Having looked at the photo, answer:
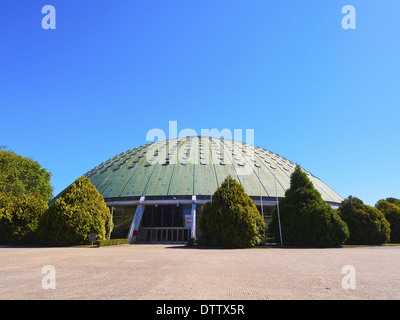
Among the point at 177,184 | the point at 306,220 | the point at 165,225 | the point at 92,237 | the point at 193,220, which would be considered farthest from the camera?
the point at 177,184

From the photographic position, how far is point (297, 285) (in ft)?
27.5

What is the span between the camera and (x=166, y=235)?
126 feet

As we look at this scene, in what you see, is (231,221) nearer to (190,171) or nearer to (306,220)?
(306,220)

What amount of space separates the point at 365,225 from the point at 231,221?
19.3 meters

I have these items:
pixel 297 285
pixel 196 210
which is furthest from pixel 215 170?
pixel 297 285

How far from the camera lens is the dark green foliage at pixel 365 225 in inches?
1288

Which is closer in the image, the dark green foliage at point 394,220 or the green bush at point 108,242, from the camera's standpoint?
the green bush at point 108,242

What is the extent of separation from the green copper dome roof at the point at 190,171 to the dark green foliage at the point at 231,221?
1011 centimetres

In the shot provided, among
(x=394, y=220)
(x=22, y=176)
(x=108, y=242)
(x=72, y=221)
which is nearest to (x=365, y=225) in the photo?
(x=394, y=220)

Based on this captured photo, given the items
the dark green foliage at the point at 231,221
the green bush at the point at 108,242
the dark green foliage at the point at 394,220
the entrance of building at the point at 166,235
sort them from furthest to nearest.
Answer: the dark green foliage at the point at 394,220 → the entrance of building at the point at 166,235 → the green bush at the point at 108,242 → the dark green foliage at the point at 231,221

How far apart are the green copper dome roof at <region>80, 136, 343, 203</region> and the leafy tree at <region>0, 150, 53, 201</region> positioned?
10.6 metres

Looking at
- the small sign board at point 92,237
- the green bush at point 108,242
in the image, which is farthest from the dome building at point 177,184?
the small sign board at point 92,237

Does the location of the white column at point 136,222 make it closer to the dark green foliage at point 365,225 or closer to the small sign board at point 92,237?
the small sign board at point 92,237
